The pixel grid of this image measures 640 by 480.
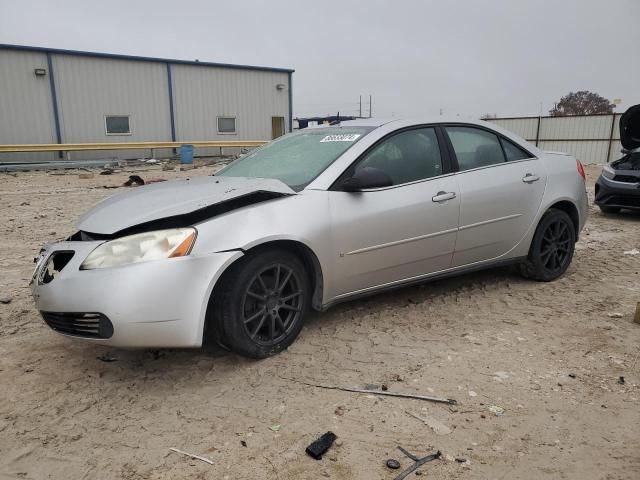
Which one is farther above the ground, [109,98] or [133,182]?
[109,98]

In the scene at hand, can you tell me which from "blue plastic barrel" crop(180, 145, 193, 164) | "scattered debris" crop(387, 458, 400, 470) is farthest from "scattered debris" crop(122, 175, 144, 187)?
"scattered debris" crop(387, 458, 400, 470)

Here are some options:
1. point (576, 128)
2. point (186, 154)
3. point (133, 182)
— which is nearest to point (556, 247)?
point (133, 182)

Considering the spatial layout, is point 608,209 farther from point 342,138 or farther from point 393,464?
point 393,464

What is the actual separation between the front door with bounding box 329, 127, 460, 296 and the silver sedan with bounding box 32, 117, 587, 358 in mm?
10

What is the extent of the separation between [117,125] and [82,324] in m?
20.2

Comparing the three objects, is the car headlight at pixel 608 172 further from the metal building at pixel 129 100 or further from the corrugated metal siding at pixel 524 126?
the metal building at pixel 129 100

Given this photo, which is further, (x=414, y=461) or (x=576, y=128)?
(x=576, y=128)

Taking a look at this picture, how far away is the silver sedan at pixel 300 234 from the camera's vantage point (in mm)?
2734

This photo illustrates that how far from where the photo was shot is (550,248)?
4.77 m

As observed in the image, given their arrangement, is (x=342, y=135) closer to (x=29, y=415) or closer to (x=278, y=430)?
(x=278, y=430)

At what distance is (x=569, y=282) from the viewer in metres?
4.85

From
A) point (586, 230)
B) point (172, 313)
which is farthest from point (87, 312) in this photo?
point (586, 230)

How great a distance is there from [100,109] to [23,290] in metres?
18.0

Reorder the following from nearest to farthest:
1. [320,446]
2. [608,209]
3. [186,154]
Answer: [320,446] < [608,209] < [186,154]
